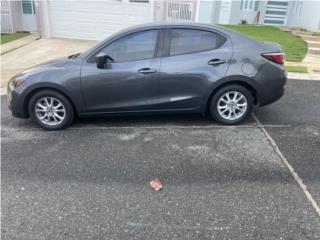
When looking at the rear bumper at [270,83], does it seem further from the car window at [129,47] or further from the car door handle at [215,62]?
the car window at [129,47]

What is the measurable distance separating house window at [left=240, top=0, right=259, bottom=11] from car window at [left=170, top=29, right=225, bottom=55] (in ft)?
37.7

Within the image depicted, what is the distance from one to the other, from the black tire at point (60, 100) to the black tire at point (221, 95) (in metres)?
2.19

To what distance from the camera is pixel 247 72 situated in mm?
5051

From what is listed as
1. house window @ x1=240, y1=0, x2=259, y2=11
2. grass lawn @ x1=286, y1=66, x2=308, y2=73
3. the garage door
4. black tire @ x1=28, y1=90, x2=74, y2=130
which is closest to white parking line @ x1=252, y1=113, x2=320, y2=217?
black tire @ x1=28, y1=90, x2=74, y2=130

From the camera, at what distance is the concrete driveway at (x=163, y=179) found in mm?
3113

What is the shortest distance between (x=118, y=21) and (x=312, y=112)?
8.98m

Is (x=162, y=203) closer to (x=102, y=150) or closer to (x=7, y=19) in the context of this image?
(x=102, y=150)

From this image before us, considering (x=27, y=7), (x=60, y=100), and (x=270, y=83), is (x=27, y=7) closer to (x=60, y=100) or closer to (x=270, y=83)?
(x=60, y=100)

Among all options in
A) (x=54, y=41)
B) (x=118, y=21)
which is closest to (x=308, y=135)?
(x=118, y=21)

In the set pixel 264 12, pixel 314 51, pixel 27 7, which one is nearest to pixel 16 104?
pixel 314 51

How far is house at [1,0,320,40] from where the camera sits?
41.5 ft

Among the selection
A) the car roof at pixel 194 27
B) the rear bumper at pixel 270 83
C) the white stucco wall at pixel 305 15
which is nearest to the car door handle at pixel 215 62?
the car roof at pixel 194 27

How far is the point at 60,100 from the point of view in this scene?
517 cm

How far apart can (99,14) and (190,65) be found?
8953 mm
